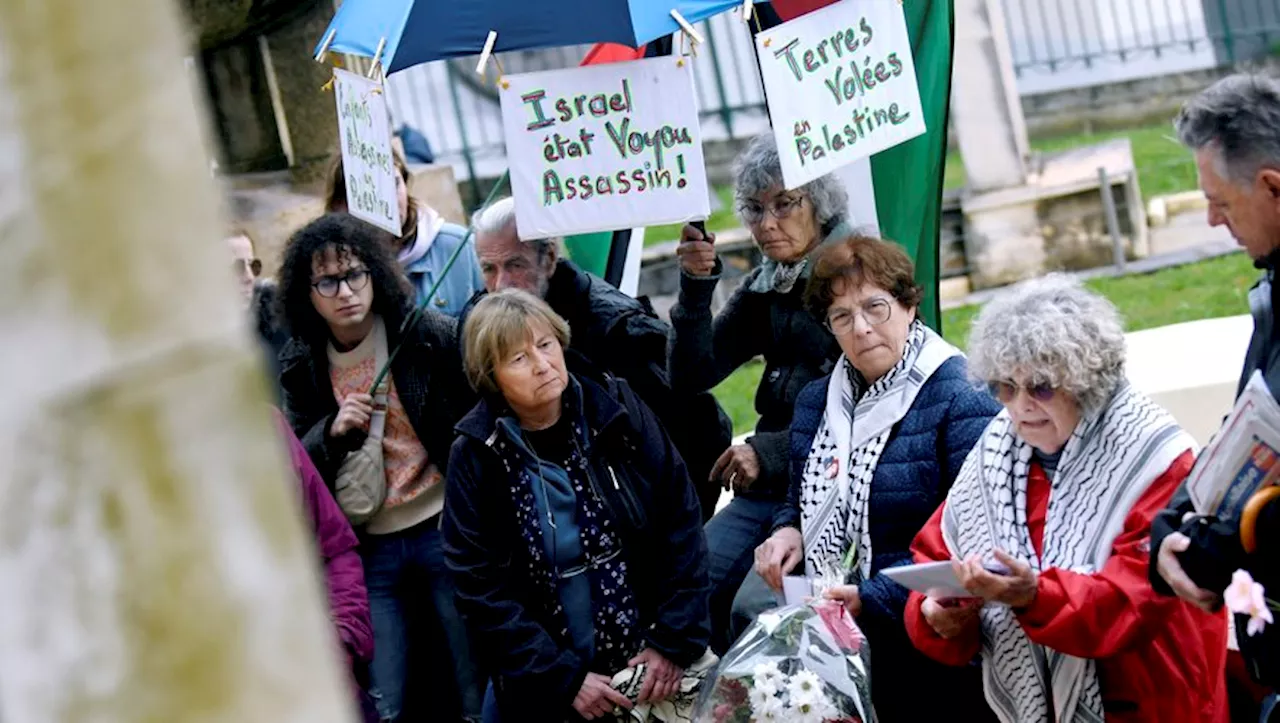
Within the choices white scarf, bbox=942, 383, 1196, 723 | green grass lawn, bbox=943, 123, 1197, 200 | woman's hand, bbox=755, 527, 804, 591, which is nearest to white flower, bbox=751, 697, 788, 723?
white scarf, bbox=942, 383, 1196, 723

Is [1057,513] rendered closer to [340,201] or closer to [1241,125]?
Answer: [1241,125]

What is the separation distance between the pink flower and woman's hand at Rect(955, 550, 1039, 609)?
51cm

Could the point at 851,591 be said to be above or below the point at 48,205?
below

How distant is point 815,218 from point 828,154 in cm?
35

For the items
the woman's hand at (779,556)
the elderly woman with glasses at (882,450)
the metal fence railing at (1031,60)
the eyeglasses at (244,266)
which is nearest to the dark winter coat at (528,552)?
the woman's hand at (779,556)

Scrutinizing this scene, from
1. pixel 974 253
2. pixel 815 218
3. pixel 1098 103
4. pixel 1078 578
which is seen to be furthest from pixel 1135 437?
pixel 1098 103

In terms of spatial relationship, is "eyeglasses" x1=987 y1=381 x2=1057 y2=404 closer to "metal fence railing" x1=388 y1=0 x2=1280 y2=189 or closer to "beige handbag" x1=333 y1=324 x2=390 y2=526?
"beige handbag" x1=333 y1=324 x2=390 y2=526

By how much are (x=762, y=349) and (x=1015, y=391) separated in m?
1.28

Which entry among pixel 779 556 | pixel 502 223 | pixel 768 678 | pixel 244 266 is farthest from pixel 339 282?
pixel 768 678

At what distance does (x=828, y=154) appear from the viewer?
14.0ft

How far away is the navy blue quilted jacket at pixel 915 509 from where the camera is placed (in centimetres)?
396

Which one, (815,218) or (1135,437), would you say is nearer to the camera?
(1135,437)

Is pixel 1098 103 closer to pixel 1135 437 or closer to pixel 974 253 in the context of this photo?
pixel 974 253

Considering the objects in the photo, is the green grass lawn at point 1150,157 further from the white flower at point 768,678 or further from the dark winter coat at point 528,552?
the white flower at point 768,678
